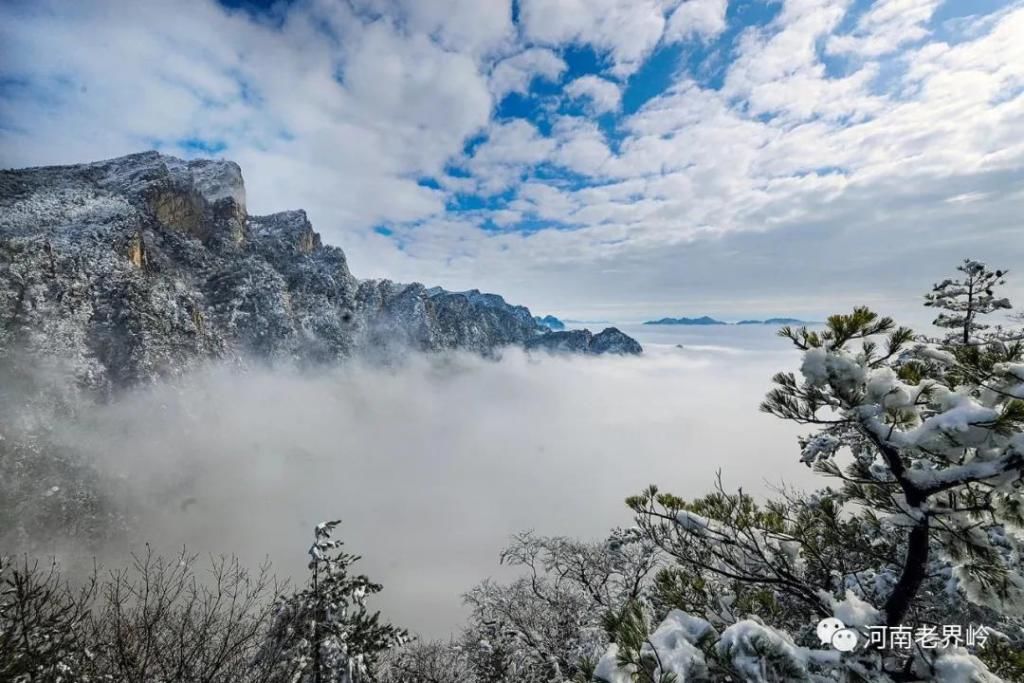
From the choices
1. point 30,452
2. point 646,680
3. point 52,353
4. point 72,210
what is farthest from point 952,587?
point 72,210

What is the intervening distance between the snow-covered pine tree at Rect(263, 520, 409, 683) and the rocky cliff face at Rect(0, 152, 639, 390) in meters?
117

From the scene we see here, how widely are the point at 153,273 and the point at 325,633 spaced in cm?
15564

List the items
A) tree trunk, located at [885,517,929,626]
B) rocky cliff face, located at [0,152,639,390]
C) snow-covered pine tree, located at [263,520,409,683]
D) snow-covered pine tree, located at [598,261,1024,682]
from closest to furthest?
snow-covered pine tree, located at [598,261,1024,682] → tree trunk, located at [885,517,929,626] → snow-covered pine tree, located at [263,520,409,683] → rocky cliff face, located at [0,152,639,390]

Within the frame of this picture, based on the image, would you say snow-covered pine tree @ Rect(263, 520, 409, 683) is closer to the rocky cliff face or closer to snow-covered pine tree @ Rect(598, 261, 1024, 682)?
snow-covered pine tree @ Rect(598, 261, 1024, 682)

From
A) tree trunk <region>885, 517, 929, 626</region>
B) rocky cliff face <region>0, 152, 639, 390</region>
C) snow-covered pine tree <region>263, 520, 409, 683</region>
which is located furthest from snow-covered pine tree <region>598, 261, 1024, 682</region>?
rocky cliff face <region>0, 152, 639, 390</region>

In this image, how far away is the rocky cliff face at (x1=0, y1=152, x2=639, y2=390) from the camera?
9300 centimetres

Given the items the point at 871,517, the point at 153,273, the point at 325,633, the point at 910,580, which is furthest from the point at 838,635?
the point at 153,273

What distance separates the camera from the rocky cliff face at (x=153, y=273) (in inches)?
3661

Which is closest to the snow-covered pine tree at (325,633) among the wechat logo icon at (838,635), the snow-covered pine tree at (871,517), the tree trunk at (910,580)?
the snow-covered pine tree at (871,517)

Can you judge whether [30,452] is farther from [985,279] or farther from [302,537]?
[985,279]

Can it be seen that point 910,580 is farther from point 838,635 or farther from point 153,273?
point 153,273

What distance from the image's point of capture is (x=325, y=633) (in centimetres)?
1118

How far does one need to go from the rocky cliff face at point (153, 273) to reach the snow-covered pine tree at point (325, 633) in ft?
383

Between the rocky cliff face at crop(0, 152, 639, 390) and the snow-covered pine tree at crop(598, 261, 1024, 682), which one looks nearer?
the snow-covered pine tree at crop(598, 261, 1024, 682)
